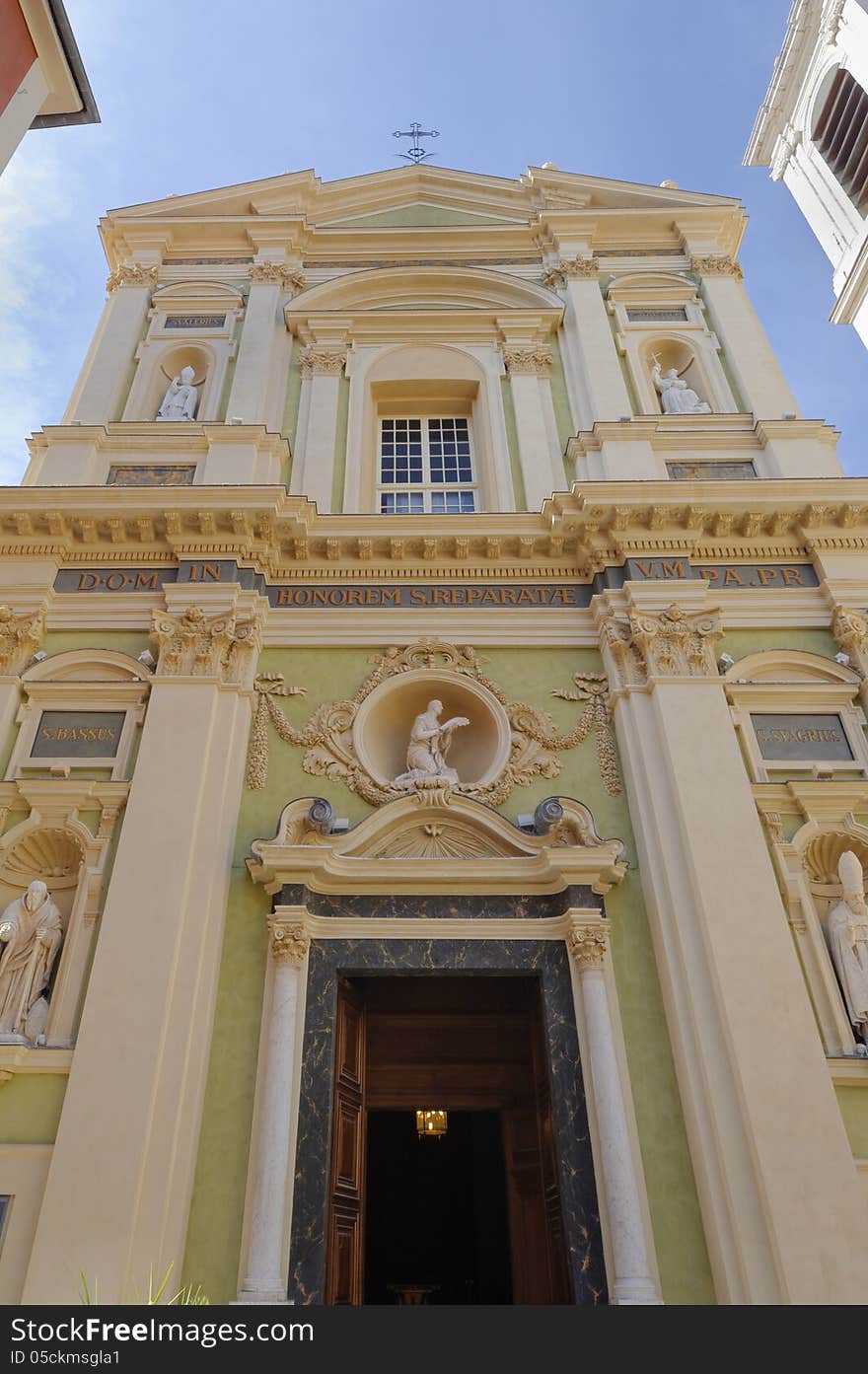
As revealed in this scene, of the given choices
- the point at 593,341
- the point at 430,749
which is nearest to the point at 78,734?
the point at 430,749

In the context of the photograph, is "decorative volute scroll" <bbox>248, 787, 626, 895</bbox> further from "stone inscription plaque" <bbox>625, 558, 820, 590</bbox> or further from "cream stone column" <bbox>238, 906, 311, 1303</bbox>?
"stone inscription plaque" <bbox>625, 558, 820, 590</bbox>

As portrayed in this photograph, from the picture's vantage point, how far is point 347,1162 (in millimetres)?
8352

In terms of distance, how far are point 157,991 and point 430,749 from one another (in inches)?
138

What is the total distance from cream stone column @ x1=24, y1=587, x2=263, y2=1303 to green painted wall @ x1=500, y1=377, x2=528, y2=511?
12.9ft

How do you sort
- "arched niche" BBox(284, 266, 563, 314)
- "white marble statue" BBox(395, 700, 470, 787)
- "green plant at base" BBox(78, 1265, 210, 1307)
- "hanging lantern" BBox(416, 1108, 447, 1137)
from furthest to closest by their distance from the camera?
"arched niche" BBox(284, 266, 563, 314), "hanging lantern" BBox(416, 1108, 447, 1137), "white marble statue" BBox(395, 700, 470, 787), "green plant at base" BBox(78, 1265, 210, 1307)

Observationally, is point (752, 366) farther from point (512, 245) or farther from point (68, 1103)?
point (68, 1103)

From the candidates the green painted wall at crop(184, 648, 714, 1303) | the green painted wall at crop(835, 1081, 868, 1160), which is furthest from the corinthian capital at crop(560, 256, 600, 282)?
the green painted wall at crop(835, 1081, 868, 1160)

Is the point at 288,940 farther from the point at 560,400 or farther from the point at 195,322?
the point at 195,322

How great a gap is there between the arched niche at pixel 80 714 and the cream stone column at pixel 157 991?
37cm

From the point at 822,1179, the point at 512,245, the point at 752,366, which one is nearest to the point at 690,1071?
the point at 822,1179

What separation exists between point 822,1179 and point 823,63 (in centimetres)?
1921

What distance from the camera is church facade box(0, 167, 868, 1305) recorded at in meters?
7.46

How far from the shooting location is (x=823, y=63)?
17922 millimetres

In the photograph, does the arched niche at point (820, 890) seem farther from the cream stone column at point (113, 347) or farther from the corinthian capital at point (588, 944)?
the cream stone column at point (113, 347)
